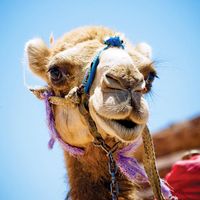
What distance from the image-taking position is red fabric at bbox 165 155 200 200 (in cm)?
466

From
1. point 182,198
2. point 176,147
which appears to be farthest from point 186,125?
point 182,198

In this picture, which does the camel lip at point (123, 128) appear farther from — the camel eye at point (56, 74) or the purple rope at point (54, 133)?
the camel eye at point (56, 74)

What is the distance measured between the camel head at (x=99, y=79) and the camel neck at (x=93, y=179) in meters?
0.16

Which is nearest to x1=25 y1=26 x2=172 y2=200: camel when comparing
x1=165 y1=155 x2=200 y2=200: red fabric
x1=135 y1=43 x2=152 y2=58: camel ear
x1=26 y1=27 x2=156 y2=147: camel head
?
x1=26 y1=27 x2=156 y2=147: camel head

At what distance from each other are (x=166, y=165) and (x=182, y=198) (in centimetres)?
1006

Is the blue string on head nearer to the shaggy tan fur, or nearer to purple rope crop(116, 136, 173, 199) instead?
the shaggy tan fur

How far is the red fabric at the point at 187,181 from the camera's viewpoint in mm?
4664

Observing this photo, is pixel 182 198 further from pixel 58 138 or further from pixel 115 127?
pixel 115 127

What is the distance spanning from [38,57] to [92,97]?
4.79 ft

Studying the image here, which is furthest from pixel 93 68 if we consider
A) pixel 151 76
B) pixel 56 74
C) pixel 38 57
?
pixel 38 57

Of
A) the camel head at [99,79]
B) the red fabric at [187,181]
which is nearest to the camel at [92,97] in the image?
the camel head at [99,79]

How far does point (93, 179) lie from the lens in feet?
12.9

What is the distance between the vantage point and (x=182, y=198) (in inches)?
185

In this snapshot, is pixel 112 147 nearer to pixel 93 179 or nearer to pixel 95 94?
pixel 93 179
